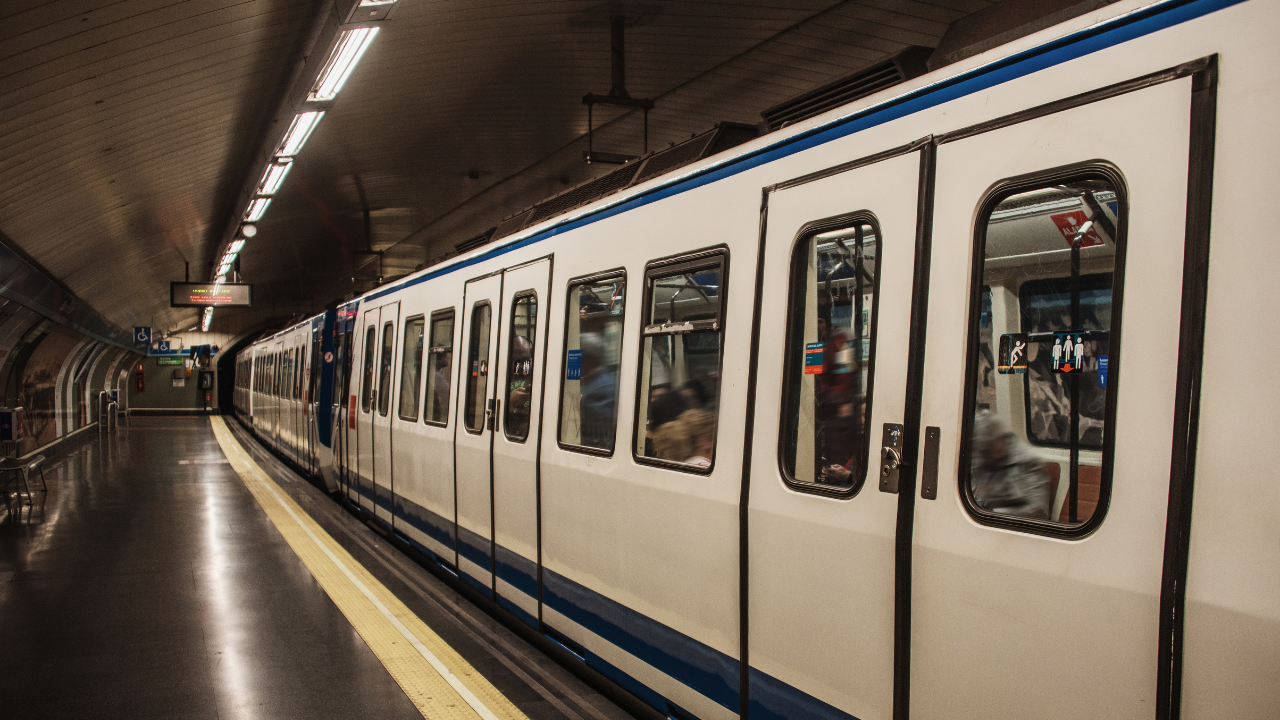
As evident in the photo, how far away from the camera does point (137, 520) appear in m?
10.4

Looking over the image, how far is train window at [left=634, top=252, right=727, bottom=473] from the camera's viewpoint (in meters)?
3.69

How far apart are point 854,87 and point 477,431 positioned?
12.8ft

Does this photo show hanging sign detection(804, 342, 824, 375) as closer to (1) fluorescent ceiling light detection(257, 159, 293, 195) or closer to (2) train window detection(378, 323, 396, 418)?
(2) train window detection(378, 323, 396, 418)

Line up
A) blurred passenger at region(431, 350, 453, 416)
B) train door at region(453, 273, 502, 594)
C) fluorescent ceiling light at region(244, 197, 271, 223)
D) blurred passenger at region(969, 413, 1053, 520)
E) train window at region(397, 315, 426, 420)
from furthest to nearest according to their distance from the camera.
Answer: fluorescent ceiling light at region(244, 197, 271, 223)
train window at region(397, 315, 426, 420)
blurred passenger at region(431, 350, 453, 416)
train door at region(453, 273, 502, 594)
blurred passenger at region(969, 413, 1053, 520)

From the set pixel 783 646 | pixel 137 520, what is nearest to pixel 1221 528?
pixel 783 646

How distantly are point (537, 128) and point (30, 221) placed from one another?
6847mm

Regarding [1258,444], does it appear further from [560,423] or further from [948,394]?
[560,423]

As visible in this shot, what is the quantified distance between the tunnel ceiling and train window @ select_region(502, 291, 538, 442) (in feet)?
11.2

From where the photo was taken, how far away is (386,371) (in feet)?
30.7

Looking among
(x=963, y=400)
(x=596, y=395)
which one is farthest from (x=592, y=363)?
(x=963, y=400)

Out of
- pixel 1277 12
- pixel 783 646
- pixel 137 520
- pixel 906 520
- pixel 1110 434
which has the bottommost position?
pixel 137 520

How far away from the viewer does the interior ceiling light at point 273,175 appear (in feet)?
35.5

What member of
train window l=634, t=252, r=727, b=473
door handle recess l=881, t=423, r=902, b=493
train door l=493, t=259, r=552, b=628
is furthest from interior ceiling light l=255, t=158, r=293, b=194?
door handle recess l=881, t=423, r=902, b=493

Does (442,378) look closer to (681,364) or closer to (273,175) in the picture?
(681,364)
